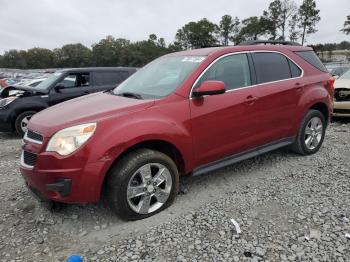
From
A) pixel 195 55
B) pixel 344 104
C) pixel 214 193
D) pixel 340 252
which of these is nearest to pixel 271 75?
pixel 195 55

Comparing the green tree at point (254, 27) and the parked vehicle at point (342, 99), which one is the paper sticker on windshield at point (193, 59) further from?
the green tree at point (254, 27)

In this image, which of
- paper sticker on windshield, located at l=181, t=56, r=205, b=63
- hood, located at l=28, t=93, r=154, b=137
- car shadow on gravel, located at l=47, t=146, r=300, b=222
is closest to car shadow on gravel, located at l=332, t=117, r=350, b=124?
car shadow on gravel, located at l=47, t=146, r=300, b=222

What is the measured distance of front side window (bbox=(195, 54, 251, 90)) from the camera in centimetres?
380

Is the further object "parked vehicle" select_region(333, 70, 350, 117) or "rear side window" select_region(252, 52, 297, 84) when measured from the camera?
"parked vehicle" select_region(333, 70, 350, 117)

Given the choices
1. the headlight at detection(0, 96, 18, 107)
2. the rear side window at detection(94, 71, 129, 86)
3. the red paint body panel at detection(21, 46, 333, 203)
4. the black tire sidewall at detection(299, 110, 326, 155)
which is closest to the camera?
the red paint body panel at detection(21, 46, 333, 203)

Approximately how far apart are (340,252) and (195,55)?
2.63 metres

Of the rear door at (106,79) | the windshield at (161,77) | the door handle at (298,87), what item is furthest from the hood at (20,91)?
the door handle at (298,87)

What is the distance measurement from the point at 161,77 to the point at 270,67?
5.10ft

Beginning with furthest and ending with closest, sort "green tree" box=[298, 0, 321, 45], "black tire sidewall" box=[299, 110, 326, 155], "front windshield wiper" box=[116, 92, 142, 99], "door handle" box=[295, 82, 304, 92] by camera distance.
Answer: "green tree" box=[298, 0, 321, 45]
"black tire sidewall" box=[299, 110, 326, 155]
"door handle" box=[295, 82, 304, 92]
"front windshield wiper" box=[116, 92, 142, 99]

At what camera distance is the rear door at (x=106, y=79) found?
8250 mm

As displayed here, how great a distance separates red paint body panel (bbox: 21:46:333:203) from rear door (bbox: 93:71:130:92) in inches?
174

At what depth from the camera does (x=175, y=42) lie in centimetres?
8119

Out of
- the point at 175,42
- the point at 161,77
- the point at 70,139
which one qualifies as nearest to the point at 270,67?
the point at 161,77

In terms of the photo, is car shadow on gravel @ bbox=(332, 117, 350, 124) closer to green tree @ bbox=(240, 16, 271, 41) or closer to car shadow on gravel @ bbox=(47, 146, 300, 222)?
car shadow on gravel @ bbox=(47, 146, 300, 222)
